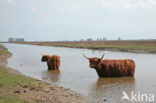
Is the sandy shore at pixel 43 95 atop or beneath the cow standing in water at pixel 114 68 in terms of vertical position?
beneath

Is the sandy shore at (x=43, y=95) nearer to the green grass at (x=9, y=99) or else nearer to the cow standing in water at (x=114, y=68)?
the green grass at (x=9, y=99)

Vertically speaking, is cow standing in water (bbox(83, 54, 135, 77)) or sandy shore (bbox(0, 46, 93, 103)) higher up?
cow standing in water (bbox(83, 54, 135, 77))

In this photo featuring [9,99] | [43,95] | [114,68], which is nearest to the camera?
[9,99]

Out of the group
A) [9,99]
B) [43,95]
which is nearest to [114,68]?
[43,95]

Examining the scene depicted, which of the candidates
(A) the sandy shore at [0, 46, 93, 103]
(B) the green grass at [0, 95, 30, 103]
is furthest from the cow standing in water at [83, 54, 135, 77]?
(B) the green grass at [0, 95, 30, 103]

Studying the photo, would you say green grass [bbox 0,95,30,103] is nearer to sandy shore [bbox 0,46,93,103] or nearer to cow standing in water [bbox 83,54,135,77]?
sandy shore [bbox 0,46,93,103]

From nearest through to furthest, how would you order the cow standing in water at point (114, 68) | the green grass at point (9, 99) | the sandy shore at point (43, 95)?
the green grass at point (9, 99) < the sandy shore at point (43, 95) < the cow standing in water at point (114, 68)

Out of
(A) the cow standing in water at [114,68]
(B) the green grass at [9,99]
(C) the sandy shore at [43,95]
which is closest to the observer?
(B) the green grass at [9,99]

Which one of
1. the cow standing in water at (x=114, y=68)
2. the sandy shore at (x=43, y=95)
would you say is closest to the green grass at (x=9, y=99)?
the sandy shore at (x=43, y=95)

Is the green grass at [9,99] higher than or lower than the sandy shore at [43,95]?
higher

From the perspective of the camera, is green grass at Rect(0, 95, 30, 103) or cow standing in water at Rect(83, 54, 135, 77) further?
cow standing in water at Rect(83, 54, 135, 77)

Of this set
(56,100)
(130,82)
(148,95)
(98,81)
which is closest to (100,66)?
(98,81)

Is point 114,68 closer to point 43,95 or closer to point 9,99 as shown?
point 43,95

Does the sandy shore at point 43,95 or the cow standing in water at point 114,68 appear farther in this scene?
the cow standing in water at point 114,68
